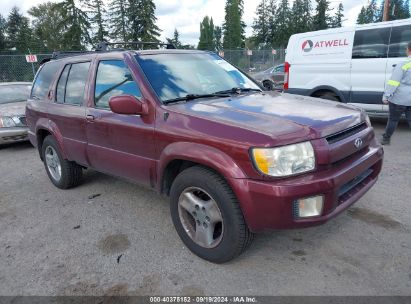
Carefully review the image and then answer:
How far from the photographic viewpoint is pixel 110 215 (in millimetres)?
4141

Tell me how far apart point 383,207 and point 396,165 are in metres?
1.70

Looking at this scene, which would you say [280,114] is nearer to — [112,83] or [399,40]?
[112,83]

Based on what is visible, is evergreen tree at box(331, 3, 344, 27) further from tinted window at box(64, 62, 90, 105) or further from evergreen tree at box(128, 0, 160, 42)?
tinted window at box(64, 62, 90, 105)

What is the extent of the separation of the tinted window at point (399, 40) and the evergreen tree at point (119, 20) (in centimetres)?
4460

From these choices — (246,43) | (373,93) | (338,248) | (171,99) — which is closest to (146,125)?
(171,99)

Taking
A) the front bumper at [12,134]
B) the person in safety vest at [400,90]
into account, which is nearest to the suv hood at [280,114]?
the person in safety vest at [400,90]

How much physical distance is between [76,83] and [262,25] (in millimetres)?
71912

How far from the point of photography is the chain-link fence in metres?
17.2

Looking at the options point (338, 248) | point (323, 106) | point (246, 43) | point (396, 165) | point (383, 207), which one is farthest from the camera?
point (246, 43)

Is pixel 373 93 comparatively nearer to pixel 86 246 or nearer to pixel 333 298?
pixel 333 298

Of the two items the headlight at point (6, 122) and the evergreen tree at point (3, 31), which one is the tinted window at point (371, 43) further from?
the evergreen tree at point (3, 31)

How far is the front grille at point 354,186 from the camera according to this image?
283cm

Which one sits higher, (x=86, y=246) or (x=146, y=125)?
(x=146, y=125)

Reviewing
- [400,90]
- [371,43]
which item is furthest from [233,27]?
[400,90]
